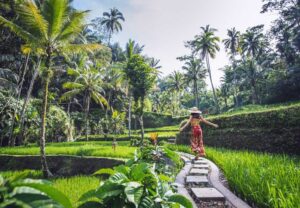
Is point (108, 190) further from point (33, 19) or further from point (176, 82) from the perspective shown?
point (176, 82)

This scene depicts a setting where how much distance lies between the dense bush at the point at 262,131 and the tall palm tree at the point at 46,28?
8.09 meters

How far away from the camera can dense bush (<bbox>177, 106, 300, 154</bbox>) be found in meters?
9.57

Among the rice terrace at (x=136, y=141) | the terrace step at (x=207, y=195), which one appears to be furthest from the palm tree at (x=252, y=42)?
the terrace step at (x=207, y=195)

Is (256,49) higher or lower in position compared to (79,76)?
higher

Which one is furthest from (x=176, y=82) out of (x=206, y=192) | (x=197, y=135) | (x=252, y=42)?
(x=206, y=192)

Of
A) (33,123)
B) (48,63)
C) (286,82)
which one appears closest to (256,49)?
(286,82)

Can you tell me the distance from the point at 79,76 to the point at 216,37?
2398 centimetres

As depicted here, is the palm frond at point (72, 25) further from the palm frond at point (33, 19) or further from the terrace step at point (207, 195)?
the terrace step at point (207, 195)

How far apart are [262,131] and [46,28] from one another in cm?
975

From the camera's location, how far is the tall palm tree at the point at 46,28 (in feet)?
37.8

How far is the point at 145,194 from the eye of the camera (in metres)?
1.69

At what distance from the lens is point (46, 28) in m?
11.7

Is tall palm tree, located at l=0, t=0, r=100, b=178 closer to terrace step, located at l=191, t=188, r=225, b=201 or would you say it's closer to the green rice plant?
the green rice plant

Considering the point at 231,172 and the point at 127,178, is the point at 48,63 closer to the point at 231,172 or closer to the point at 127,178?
the point at 231,172
